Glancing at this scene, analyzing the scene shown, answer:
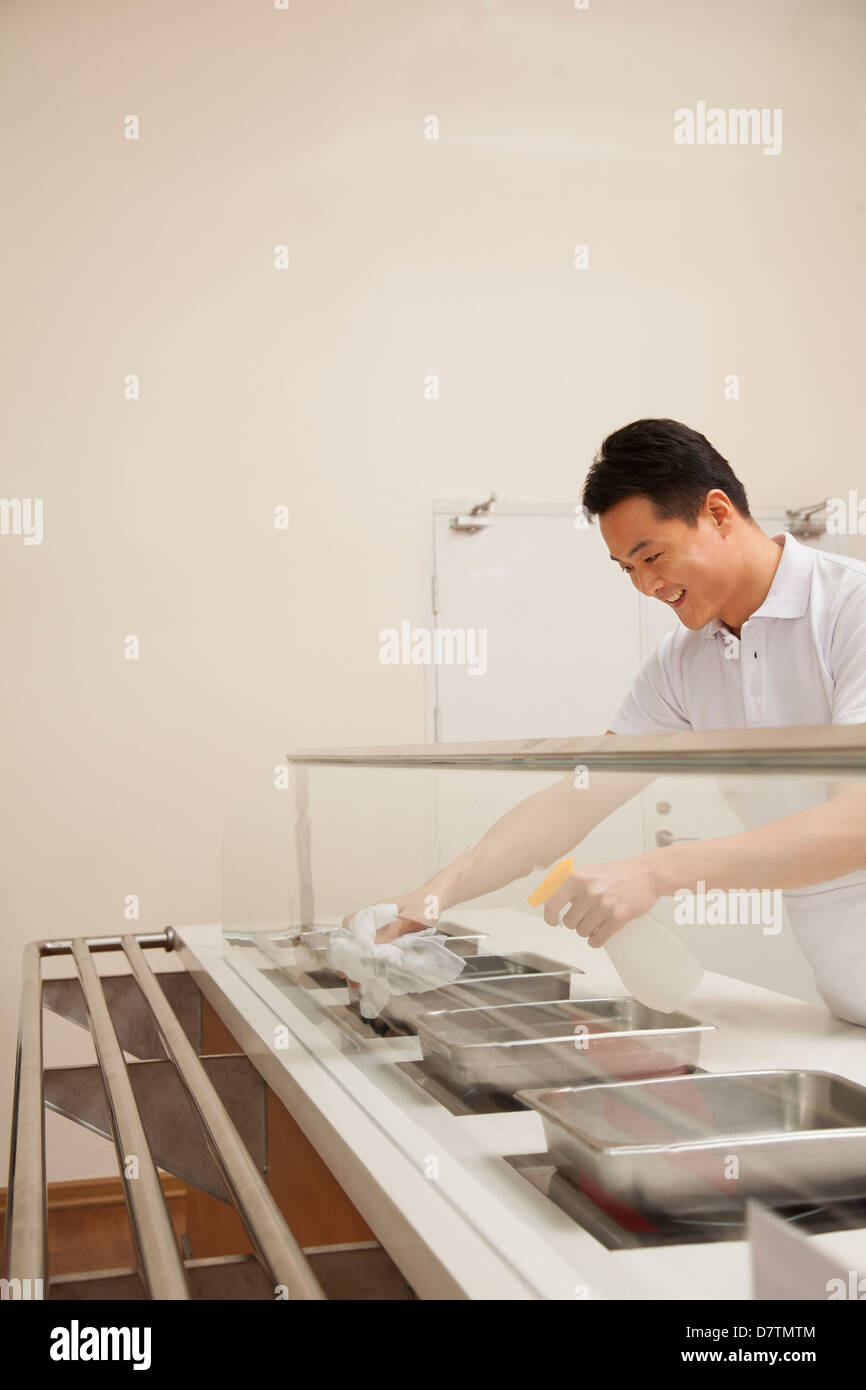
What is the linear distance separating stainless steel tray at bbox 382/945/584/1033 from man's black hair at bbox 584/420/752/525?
2.78 ft

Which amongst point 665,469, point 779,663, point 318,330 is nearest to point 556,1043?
point 779,663

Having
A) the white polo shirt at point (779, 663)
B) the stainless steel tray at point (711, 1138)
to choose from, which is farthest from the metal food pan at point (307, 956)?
the white polo shirt at point (779, 663)

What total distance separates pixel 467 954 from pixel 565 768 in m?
0.35

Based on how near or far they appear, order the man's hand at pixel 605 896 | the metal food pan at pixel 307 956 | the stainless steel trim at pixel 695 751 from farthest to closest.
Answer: the metal food pan at pixel 307 956 → the man's hand at pixel 605 896 → the stainless steel trim at pixel 695 751

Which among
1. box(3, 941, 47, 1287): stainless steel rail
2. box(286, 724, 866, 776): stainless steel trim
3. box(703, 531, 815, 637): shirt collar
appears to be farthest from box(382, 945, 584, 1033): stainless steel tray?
box(703, 531, 815, 637): shirt collar

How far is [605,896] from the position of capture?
0.86 m

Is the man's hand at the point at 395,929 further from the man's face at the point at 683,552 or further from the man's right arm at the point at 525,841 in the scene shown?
the man's face at the point at 683,552

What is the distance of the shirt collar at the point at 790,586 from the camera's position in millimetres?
1631

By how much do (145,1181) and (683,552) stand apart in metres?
1.18

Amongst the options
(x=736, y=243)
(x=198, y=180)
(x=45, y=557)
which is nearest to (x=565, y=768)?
(x=45, y=557)

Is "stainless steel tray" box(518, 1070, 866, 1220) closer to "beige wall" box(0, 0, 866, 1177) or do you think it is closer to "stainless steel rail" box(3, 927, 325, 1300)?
"stainless steel rail" box(3, 927, 325, 1300)

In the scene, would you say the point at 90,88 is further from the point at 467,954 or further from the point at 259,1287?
the point at 259,1287

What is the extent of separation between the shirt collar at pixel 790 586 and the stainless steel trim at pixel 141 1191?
1.03 meters

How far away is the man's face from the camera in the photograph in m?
1.72
